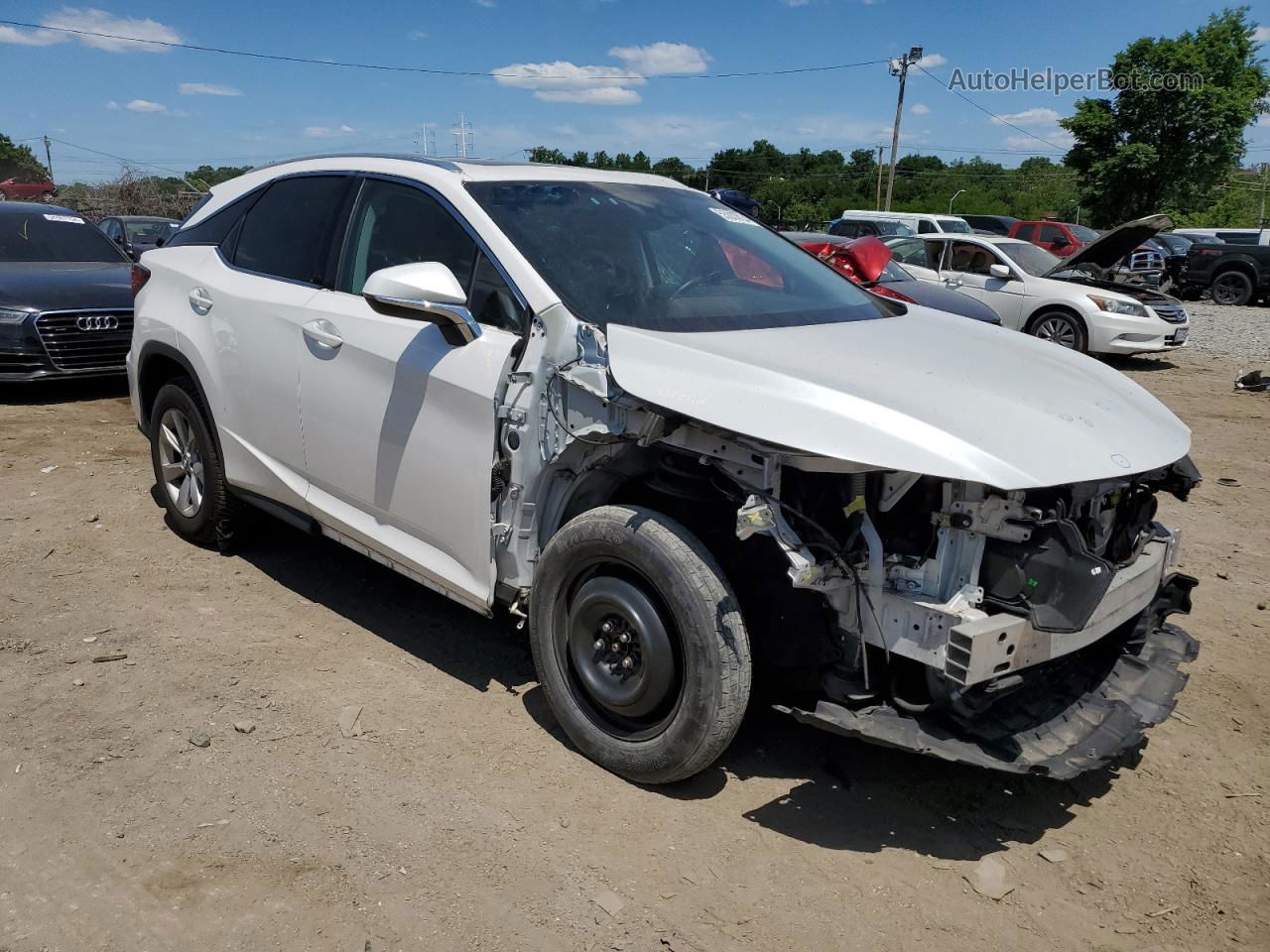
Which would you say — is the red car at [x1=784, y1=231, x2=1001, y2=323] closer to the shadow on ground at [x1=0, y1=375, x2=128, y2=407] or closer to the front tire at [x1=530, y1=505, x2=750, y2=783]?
the front tire at [x1=530, y1=505, x2=750, y2=783]

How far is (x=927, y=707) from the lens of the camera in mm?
2871

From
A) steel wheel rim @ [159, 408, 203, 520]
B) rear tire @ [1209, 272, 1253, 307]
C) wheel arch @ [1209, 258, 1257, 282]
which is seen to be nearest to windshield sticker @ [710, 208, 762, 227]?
steel wheel rim @ [159, 408, 203, 520]

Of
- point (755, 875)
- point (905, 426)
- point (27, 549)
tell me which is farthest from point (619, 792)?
point (27, 549)

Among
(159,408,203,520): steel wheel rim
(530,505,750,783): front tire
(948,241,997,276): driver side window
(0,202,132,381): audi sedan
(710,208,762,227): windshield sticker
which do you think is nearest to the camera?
(530,505,750,783): front tire

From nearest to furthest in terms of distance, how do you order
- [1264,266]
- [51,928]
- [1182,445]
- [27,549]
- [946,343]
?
[51,928], [1182,445], [946,343], [27,549], [1264,266]

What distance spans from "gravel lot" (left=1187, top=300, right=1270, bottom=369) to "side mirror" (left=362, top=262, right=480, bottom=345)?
497 inches

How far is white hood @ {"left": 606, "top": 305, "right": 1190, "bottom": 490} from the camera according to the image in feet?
8.50

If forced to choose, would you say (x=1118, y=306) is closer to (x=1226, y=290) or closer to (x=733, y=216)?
(x=733, y=216)

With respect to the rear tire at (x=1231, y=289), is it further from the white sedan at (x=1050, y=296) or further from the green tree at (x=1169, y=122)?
the green tree at (x=1169, y=122)

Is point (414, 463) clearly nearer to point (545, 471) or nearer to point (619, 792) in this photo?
point (545, 471)

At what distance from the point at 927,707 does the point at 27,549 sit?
15.1 feet

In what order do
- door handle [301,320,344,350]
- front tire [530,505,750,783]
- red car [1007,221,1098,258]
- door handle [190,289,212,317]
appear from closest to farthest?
front tire [530,505,750,783], door handle [301,320,344,350], door handle [190,289,212,317], red car [1007,221,1098,258]

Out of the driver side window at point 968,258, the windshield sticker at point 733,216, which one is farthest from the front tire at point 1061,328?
the windshield sticker at point 733,216

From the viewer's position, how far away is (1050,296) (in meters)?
12.8
